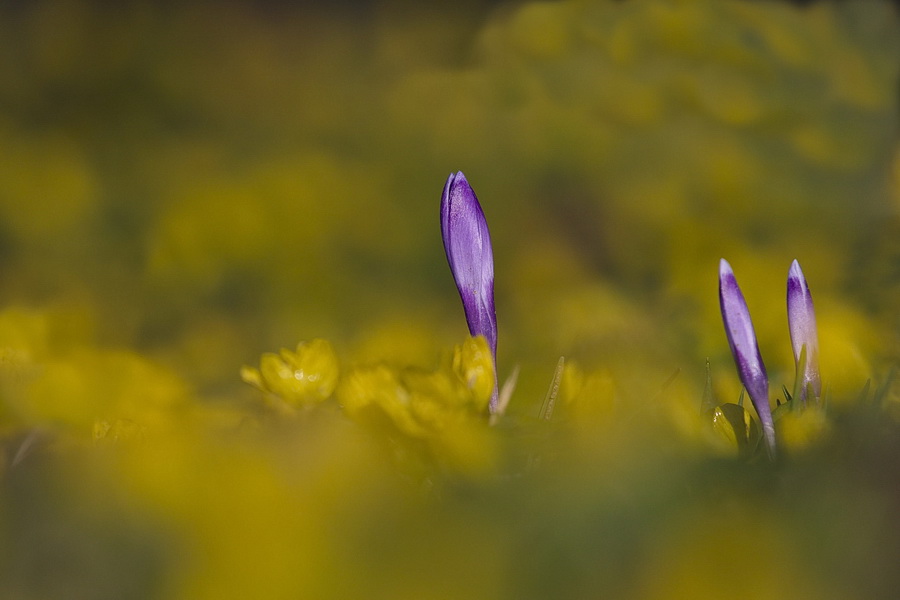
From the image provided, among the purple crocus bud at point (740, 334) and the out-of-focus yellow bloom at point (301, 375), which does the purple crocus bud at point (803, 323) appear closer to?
the purple crocus bud at point (740, 334)

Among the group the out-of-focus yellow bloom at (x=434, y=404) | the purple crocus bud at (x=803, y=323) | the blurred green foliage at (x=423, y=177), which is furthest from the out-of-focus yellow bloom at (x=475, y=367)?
the blurred green foliage at (x=423, y=177)

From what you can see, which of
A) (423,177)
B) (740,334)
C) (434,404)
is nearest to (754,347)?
(740,334)

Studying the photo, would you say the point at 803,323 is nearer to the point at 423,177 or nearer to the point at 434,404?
the point at 434,404

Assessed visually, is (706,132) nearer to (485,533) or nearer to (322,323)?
(322,323)

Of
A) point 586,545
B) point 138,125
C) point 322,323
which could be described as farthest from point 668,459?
point 138,125

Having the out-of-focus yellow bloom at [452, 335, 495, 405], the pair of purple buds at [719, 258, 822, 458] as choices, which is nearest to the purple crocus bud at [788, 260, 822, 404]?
the pair of purple buds at [719, 258, 822, 458]
